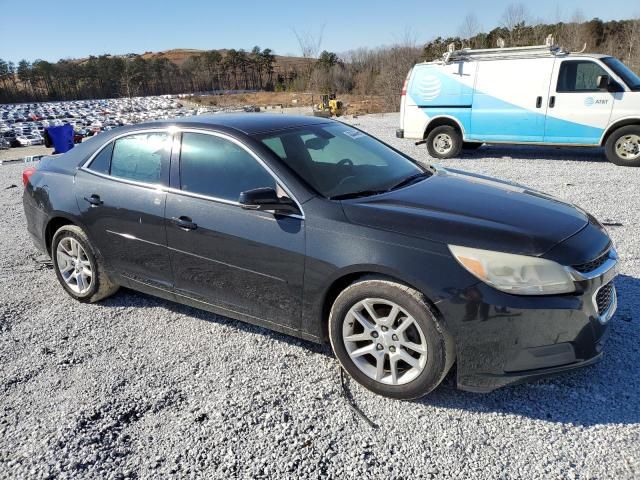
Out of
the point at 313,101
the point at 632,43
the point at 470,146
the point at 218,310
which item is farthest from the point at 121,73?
the point at 218,310

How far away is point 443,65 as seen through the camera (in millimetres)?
10008

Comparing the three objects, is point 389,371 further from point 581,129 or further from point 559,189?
point 581,129

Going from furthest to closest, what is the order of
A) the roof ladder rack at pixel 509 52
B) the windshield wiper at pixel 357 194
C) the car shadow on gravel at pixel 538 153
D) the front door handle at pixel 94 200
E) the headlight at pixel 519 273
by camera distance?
the car shadow on gravel at pixel 538 153 < the roof ladder rack at pixel 509 52 < the front door handle at pixel 94 200 < the windshield wiper at pixel 357 194 < the headlight at pixel 519 273

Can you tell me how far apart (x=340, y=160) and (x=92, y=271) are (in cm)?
232

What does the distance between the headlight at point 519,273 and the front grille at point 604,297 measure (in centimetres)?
29

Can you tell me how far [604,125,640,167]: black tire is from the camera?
28.0 feet

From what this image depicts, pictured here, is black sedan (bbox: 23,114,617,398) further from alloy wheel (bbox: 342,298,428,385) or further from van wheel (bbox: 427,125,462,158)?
van wheel (bbox: 427,125,462,158)

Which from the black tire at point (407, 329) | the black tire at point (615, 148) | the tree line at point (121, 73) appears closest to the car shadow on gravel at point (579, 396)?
the black tire at point (407, 329)

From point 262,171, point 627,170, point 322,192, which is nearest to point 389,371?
point 322,192

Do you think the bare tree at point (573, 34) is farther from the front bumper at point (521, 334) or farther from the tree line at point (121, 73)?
the tree line at point (121, 73)

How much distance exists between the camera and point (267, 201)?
9.24ft

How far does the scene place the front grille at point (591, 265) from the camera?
244 centimetres

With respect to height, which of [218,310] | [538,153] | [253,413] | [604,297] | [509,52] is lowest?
[253,413]

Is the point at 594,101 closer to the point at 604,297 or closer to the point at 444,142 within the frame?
the point at 444,142
